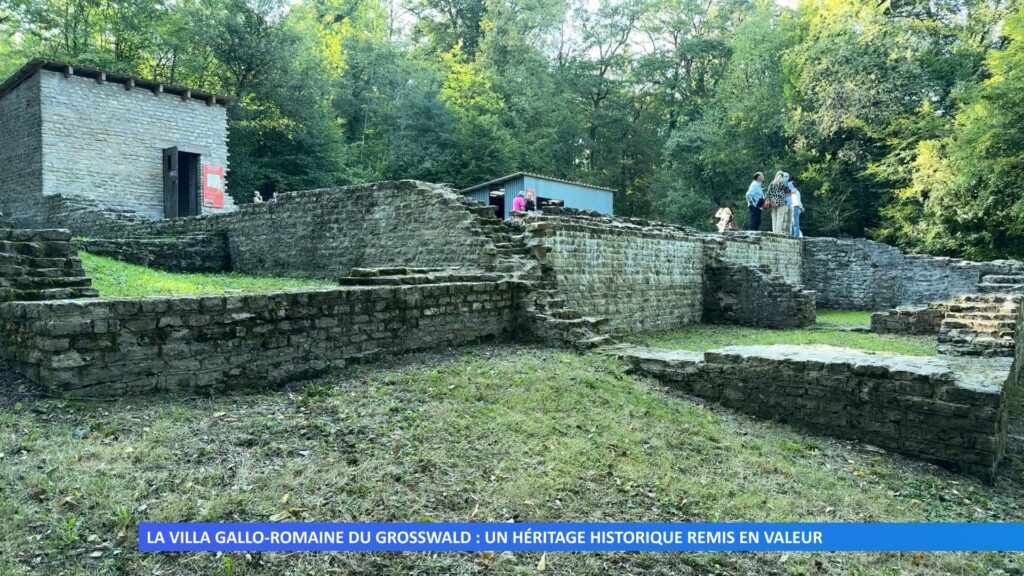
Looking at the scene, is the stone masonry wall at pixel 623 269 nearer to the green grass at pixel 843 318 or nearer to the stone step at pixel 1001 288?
the green grass at pixel 843 318

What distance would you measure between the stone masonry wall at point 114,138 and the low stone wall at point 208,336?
16.0m

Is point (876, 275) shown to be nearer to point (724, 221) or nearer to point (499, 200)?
point (724, 221)

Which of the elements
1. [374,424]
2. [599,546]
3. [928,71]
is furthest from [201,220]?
[928,71]

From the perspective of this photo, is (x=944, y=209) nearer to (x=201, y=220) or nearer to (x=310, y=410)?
(x=310, y=410)

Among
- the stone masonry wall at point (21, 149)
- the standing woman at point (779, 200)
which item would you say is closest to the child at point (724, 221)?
the standing woman at point (779, 200)

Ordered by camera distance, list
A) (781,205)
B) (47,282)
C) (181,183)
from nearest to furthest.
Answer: (47,282)
(781,205)
(181,183)

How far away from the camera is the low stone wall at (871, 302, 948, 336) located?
1331 centimetres

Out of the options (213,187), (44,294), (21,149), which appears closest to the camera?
(44,294)

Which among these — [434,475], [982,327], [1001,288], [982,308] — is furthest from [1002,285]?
[434,475]

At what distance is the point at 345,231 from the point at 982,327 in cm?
1213

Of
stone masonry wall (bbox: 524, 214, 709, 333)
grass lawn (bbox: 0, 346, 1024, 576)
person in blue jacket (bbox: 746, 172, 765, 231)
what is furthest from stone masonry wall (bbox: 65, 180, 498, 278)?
person in blue jacket (bbox: 746, 172, 765, 231)

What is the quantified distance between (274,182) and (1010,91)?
26890 millimetres

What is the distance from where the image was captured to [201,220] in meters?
15.5

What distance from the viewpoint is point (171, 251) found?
1362 centimetres
